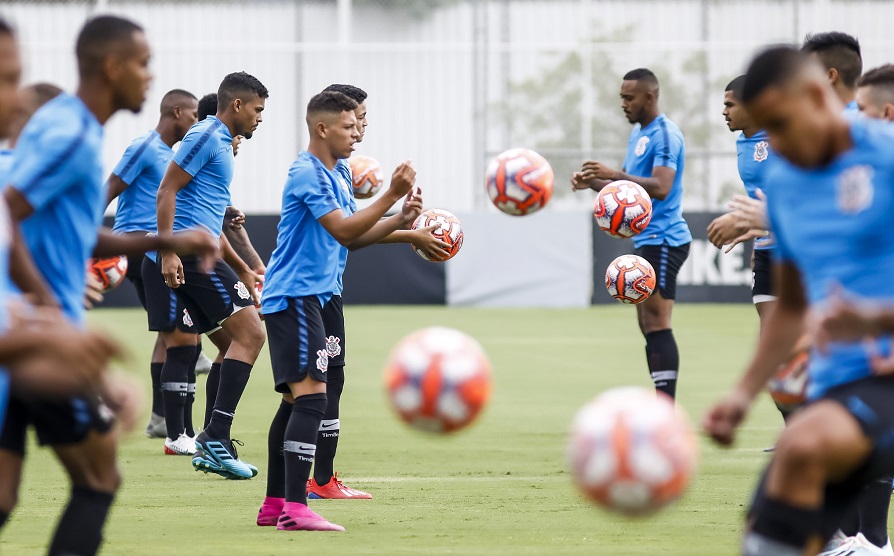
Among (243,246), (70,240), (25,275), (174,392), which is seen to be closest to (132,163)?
(243,246)

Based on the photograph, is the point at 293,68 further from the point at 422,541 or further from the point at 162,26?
the point at 422,541

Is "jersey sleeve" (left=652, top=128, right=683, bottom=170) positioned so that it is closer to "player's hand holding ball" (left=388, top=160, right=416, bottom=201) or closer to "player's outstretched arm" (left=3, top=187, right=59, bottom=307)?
"player's hand holding ball" (left=388, top=160, right=416, bottom=201)

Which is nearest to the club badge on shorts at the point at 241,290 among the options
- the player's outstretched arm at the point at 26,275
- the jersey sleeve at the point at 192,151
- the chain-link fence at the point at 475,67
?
the jersey sleeve at the point at 192,151

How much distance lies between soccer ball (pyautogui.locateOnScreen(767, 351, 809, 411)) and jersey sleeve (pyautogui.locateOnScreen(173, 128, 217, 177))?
5407 mm

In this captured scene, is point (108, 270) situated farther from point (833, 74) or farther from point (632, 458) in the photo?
point (632, 458)

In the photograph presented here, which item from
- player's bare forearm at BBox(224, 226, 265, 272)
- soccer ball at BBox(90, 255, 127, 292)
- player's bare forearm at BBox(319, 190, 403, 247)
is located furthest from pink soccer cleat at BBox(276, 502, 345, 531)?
player's bare forearm at BBox(224, 226, 265, 272)

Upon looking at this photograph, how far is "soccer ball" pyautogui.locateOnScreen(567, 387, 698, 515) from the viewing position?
417 cm

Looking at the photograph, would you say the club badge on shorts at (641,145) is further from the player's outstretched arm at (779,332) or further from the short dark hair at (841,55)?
the player's outstretched arm at (779,332)

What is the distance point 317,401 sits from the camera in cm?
716

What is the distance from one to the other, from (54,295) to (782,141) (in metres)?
2.56

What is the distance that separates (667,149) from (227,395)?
4086 millimetres

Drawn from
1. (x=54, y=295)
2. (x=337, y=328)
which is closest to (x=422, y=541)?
(x=337, y=328)

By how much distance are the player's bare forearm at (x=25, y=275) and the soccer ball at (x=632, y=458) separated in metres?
1.81

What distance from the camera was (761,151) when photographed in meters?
9.09
